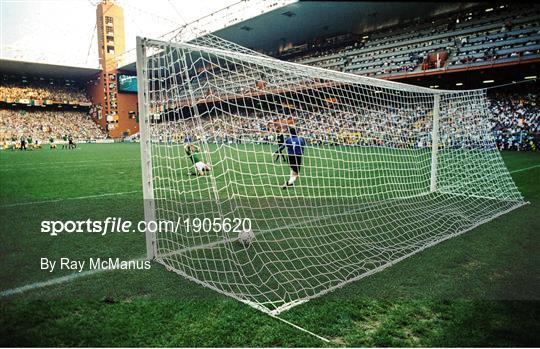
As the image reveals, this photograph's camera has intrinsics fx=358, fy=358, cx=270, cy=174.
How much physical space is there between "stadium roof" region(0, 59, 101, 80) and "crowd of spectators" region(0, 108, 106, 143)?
4.78 m

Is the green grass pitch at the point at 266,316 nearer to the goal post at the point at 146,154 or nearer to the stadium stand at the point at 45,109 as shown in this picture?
the goal post at the point at 146,154

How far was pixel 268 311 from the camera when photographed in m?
2.75

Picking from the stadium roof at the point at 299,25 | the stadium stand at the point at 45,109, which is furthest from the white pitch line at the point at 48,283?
the stadium stand at the point at 45,109

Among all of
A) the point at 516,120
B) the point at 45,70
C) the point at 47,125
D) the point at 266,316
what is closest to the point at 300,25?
the point at 516,120

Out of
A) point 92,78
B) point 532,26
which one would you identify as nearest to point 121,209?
point 532,26

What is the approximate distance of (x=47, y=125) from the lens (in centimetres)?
4591

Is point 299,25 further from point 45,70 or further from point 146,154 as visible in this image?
point 45,70

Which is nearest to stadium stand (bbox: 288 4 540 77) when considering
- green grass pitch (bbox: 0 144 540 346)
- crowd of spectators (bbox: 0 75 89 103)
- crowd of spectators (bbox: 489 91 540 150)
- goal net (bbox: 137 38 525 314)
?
crowd of spectators (bbox: 489 91 540 150)

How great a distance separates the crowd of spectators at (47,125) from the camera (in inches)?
1681

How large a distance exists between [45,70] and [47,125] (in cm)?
714

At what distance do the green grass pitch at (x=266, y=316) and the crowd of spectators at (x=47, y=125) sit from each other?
44209 millimetres

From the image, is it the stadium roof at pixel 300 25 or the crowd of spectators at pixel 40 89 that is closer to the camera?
the stadium roof at pixel 300 25

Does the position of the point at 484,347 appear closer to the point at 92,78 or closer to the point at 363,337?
the point at 363,337

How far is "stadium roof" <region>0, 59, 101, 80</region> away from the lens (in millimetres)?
42347
